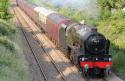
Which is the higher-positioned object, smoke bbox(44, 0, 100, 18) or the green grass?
smoke bbox(44, 0, 100, 18)

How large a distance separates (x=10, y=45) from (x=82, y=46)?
5511 mm

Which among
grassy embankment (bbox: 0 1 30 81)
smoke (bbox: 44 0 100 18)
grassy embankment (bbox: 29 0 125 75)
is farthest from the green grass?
grassy embankment (bbox: 0 1 30 81)

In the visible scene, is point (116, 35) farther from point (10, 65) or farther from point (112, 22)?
point (10, 65)

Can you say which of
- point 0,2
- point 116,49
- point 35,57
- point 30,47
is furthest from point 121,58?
point 0,2

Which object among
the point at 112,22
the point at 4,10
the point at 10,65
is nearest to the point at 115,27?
the point at 112,22

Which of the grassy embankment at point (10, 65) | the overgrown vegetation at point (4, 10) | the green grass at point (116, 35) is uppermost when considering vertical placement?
the overgrown vegetation at point (4, 10)

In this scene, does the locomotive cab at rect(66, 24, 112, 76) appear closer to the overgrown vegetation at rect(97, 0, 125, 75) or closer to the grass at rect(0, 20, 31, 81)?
→ the overgrown vegetation at rect(97, 0, 125, 75)

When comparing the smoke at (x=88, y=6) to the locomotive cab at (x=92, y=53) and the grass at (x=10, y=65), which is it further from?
the locomotive cab at (x=92, y=53)

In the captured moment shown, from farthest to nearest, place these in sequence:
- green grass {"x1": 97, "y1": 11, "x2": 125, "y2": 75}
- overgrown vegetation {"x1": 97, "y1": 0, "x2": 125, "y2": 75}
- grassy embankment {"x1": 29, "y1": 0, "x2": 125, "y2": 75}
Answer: grassy embankment {"x1": 29, "y1": 0, "x2": 125, "y2": 75}
overgrown vegetation {"x1": 97, "y1": 0, "x2": 125, "y2": 75}
green grass {"x1": 97, "y1": 11, "x2": 125, "y2": 75}

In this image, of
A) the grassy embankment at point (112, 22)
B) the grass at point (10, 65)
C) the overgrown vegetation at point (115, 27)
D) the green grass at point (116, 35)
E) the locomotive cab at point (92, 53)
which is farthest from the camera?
the grassy embankment at point (112, 22)

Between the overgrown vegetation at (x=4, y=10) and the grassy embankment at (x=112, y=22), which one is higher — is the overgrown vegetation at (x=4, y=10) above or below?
above

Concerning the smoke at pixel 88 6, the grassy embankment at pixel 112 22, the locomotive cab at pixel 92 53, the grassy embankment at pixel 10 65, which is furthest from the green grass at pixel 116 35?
the grassy embankment at pixel 10 65

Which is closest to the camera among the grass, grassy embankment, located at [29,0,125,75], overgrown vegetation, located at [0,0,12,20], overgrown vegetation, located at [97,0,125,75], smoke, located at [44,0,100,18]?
the grass

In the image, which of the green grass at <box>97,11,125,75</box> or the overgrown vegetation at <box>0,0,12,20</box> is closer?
the green grass at <box>97,11,125,75</box>
